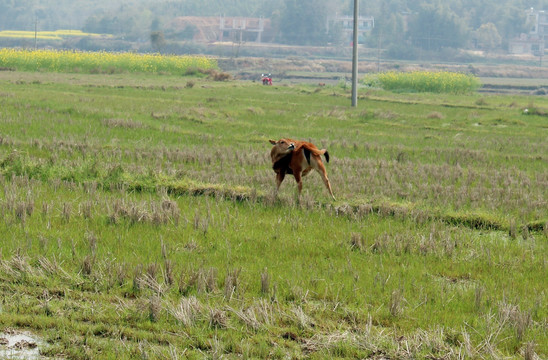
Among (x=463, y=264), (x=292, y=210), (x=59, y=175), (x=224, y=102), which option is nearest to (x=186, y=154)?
(x=59, y=175)

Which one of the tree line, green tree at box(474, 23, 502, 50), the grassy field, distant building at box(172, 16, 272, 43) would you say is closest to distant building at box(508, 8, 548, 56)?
the tree line

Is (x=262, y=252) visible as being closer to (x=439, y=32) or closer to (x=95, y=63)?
(x=95, y=63)

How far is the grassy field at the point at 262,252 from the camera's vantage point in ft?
16.8

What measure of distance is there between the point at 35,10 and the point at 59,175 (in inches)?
7971

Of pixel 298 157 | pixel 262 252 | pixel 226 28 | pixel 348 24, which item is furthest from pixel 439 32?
pixel 262 252

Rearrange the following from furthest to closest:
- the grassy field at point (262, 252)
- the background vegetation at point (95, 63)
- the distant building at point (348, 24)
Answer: the distant building at point (348, 24) < the background vegetation at point (95, 63) < the grassy field at point (262, 252)

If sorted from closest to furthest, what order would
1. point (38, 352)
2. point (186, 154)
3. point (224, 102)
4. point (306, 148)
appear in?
1. point (38, 352)
2. point (306, 148)
3. point (186, 154)
4. point (224, 102)

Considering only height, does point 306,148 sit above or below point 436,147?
above

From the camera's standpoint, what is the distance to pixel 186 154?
12.9 m

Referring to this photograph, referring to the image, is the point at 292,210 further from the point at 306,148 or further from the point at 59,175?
the point at 59,175

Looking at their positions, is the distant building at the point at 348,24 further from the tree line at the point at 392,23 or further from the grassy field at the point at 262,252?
the grassy field at the point at 262,252

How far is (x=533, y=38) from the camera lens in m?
142

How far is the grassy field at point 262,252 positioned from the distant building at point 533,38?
439 feet

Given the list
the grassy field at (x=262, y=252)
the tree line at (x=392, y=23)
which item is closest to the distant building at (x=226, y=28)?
the tree line at (x=392, y=23)
